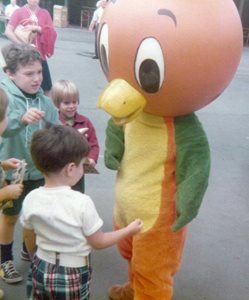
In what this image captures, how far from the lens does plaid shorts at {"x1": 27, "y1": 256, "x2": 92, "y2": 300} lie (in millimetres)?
1681

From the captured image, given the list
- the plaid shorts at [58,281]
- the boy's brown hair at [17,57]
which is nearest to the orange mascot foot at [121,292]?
the plaid shorts at [58,281]

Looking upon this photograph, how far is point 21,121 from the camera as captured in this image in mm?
2150

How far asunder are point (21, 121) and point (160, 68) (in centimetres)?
76

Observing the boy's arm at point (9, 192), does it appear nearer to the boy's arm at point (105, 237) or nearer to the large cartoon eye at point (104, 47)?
the boy's arm at point (105, 237)

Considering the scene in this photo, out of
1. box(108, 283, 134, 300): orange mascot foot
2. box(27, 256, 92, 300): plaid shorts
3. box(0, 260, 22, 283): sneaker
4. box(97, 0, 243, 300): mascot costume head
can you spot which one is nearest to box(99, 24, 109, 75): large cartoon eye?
box(97, 0, 243, 300): mascot costume head

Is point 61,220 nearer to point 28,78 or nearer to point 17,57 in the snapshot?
point 28,78

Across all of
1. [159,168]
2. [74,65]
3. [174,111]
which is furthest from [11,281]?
[74,65]

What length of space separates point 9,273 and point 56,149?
1.17m

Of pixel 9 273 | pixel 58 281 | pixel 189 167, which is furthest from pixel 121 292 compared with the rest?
pixel 189 167

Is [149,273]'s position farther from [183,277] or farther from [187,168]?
[183,277]

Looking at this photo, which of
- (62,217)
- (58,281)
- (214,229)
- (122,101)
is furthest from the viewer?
(214,229)

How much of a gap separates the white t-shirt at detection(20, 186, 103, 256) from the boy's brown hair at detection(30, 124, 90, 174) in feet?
0.30

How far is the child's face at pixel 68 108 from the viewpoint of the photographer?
101 inches

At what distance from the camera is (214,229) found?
3191 mm
